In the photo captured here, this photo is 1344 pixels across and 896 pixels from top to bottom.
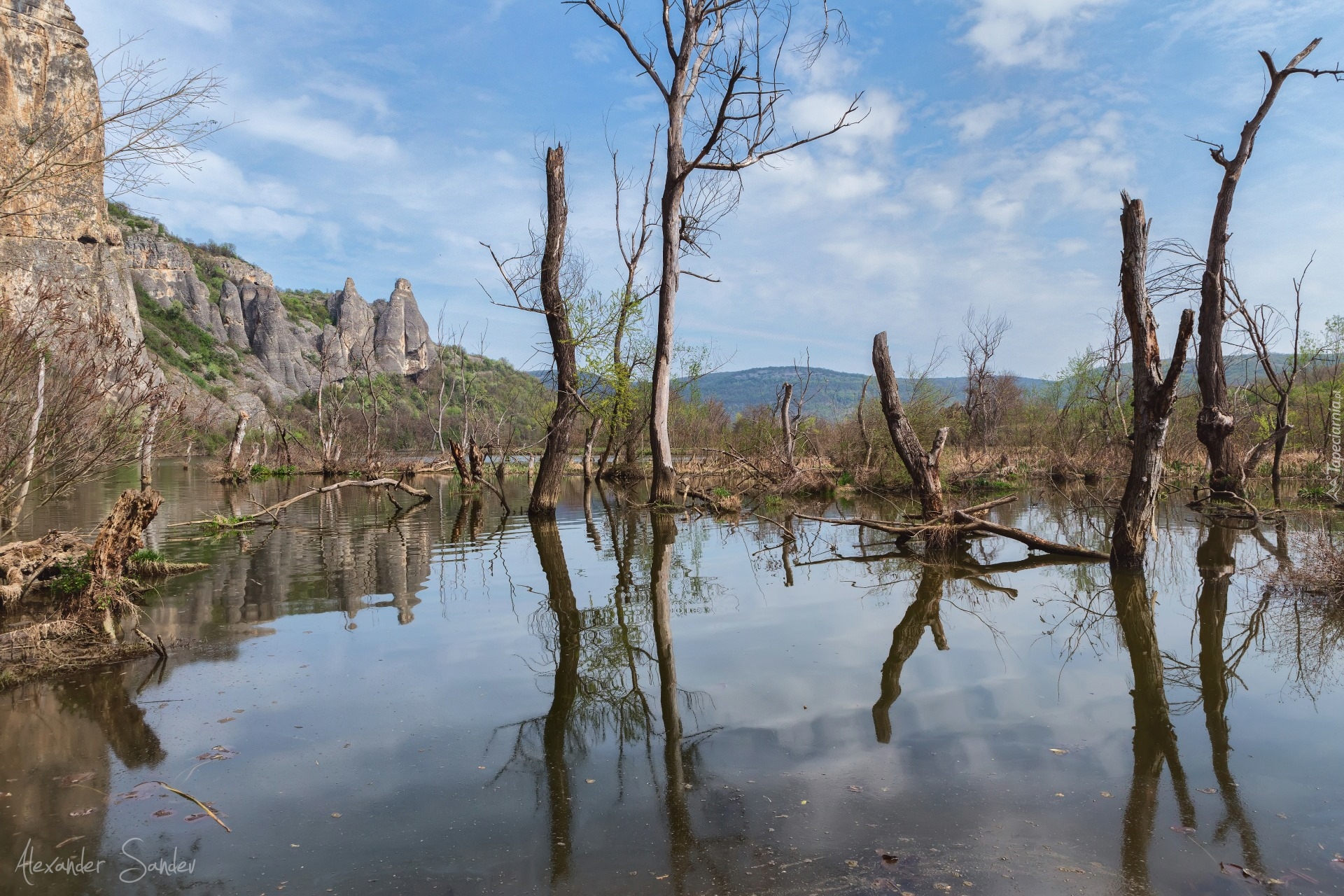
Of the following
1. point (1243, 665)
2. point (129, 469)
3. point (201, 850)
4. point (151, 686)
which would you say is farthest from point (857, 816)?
point (129, 469)

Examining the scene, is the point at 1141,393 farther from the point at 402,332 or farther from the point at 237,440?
the point at 402,332

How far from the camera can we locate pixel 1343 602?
282 inches

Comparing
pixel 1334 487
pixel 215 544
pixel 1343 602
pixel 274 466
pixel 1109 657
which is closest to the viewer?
pixel 1109 657

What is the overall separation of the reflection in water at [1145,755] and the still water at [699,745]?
21mm

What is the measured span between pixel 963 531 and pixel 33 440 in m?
12.0

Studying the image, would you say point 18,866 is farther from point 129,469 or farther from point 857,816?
point 129,469

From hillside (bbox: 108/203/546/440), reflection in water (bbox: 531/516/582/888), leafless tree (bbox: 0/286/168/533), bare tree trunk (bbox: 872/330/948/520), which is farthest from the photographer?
hillside (bbox: 108/203/546/440)

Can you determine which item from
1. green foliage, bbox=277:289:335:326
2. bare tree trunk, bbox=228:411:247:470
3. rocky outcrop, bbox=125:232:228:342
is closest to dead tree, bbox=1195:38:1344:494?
bare tree trunk, bbox=228:411:247:470

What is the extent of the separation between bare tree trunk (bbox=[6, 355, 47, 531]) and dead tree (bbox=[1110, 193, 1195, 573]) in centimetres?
1159

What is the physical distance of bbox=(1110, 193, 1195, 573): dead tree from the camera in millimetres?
8805

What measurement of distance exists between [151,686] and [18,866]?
256 cm

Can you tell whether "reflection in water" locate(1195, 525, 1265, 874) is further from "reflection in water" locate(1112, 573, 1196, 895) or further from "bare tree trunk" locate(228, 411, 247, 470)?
"bare tree trunk" locate(228, 411, 247, 470)

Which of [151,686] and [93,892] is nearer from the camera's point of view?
[93,892]

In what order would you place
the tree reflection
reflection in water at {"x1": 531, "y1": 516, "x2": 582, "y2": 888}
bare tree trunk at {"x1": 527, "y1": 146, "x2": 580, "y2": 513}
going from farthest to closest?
bare tree trunk at {"x1": 527, "y1": 146, "x2": 580, "y2": 513} → the tree reflection → reflection in water at {"x1": 531, "y1": 516, "x2": 582, "y2": 888}
